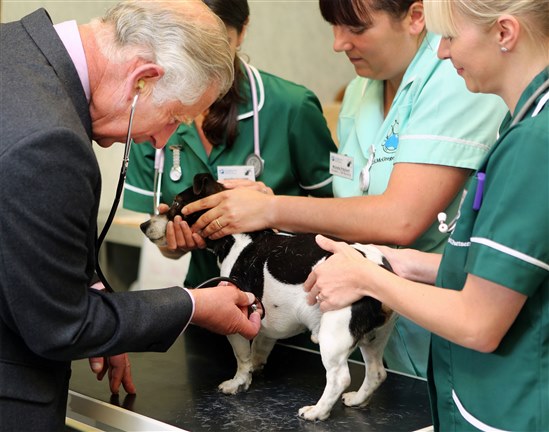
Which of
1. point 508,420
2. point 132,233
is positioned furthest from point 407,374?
point 132,233

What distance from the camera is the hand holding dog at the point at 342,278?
4.32ft

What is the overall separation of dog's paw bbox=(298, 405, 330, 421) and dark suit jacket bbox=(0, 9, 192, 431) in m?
0.31

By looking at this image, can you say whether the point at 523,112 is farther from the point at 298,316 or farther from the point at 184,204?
the point at 184,204

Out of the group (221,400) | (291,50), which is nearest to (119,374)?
(221,400)

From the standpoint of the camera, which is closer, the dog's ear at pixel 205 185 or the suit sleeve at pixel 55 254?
the suit sleeve at pixel 55 254

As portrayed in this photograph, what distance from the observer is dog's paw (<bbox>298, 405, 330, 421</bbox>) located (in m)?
1.41

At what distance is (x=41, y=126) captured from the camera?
1.04 metres

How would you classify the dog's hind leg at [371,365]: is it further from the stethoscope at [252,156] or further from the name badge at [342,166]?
the stethoscope at [252,156]

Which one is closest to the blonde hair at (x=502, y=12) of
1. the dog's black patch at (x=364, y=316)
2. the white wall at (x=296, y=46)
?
the dog's black patch at (x=364, y=316)

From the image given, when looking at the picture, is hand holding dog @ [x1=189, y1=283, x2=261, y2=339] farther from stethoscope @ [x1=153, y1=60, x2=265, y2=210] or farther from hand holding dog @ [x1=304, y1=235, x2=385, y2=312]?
stethoscope @ [x1=153, y1=60, x2=265, y2=210]

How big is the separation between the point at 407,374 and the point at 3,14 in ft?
6.85

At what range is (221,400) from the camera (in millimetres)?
1509

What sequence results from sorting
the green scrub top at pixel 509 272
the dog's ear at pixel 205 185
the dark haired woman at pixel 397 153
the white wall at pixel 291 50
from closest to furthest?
the green scrub top at pixel 509 272 → the dark haired woman at pixel 397 153 → the dog's ear at pixel 205 185 → the white wall at pixel 291 50

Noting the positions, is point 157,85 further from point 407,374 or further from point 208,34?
point 407,374
